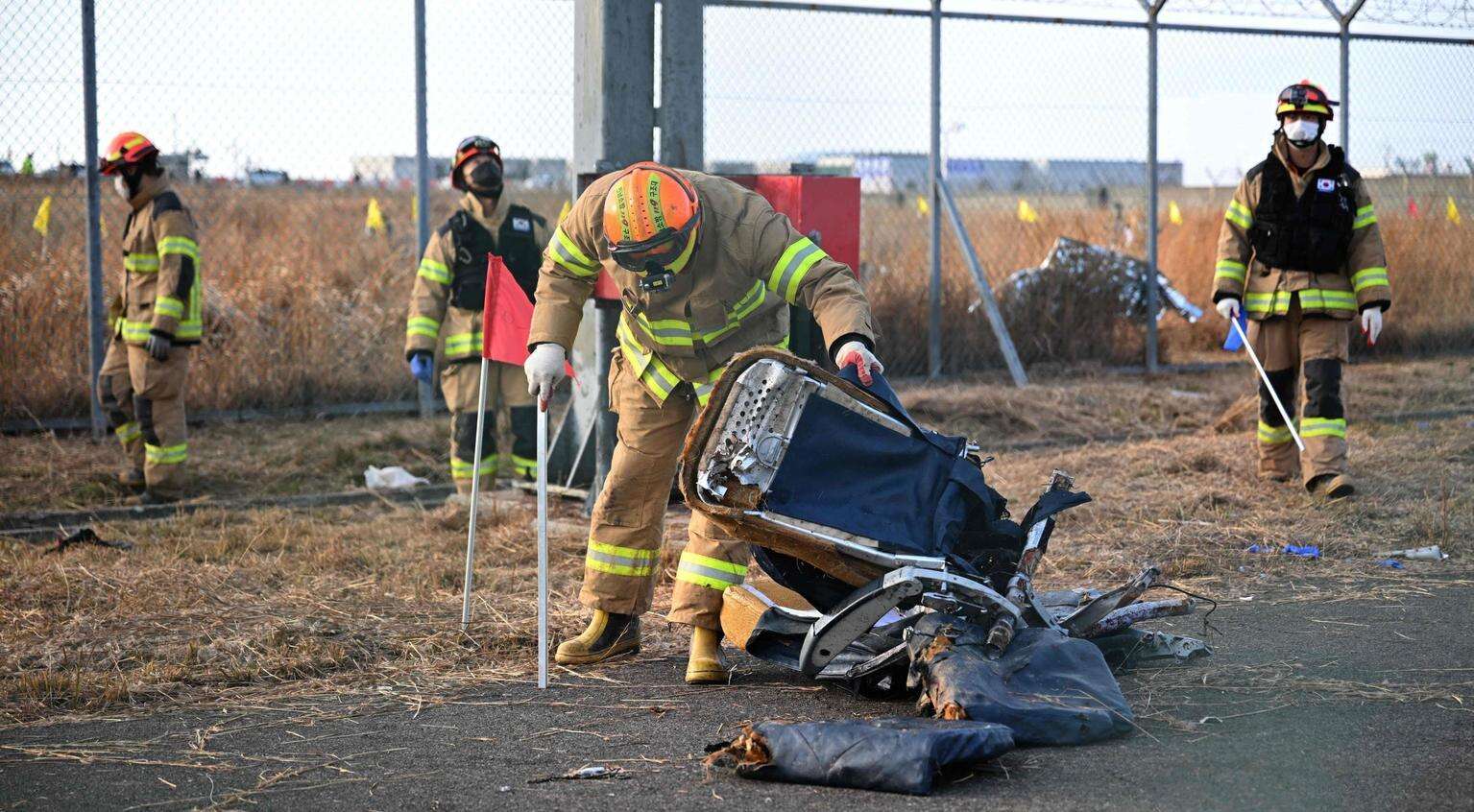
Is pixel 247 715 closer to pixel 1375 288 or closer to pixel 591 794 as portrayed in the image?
pixel 591 794

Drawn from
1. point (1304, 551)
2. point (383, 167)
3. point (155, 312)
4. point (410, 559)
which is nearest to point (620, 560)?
point (410, 559)

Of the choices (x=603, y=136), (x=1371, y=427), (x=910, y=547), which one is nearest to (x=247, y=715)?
(x=910, y=547)

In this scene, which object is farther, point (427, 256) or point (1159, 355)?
point (1159, 355)

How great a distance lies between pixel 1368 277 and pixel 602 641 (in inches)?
185

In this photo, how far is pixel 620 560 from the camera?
4969 millimetres

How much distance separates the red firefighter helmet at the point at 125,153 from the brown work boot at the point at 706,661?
16.4ft

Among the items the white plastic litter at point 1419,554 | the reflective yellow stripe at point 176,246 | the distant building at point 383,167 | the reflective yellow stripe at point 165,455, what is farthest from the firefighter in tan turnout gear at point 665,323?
the distant building at point 383,167

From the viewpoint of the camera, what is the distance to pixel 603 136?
22.5 ft

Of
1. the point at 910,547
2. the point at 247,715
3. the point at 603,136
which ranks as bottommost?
the point at 247,715

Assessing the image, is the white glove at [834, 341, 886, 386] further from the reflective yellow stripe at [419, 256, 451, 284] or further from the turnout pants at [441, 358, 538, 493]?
the reflective yellow stripe at [419, 256, 451, 284]

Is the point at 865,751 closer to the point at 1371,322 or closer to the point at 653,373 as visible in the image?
the point at 653,373

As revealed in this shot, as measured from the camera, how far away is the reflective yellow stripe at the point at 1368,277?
7.40 metres

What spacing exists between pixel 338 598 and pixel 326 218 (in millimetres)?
8660

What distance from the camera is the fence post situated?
1143 cm
